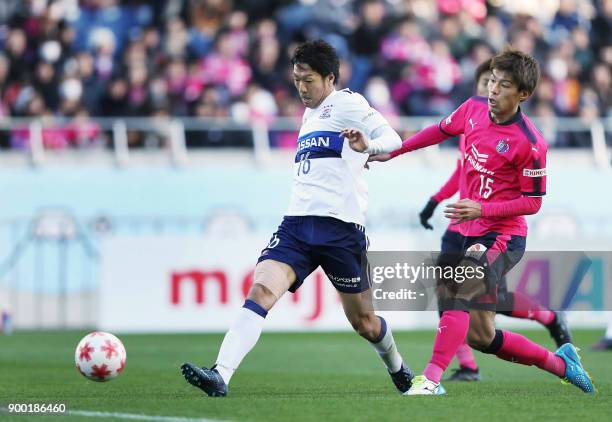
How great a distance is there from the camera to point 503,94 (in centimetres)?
776

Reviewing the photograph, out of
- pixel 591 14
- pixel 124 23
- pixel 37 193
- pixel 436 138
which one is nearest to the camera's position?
pixel 436 138

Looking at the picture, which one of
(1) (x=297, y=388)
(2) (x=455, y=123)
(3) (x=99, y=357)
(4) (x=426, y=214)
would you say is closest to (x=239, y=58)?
(4) (x=426, y=214)

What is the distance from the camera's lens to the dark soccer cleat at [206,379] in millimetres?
7129

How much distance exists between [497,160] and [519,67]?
0.60 m

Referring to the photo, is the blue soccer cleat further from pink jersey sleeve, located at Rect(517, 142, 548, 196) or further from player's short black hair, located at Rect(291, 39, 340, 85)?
player's short black hair, located at Rect(291, 39, 340, 85)

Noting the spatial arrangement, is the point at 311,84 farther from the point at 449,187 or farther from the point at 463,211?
the point at 449,187

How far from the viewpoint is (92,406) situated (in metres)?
7.00

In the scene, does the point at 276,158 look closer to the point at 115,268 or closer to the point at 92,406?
the point at 115,268

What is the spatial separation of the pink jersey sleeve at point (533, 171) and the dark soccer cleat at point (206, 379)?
2.17 meters

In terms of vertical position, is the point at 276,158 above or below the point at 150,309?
above

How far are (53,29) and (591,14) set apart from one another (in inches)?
402

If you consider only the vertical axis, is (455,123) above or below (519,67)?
below

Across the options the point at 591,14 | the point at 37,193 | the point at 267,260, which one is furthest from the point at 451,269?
the point at 591,14

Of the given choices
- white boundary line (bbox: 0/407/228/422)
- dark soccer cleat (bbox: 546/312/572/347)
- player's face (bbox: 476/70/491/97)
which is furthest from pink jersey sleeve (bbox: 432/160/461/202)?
white boundary line (bbox: 0/407/228/422)
